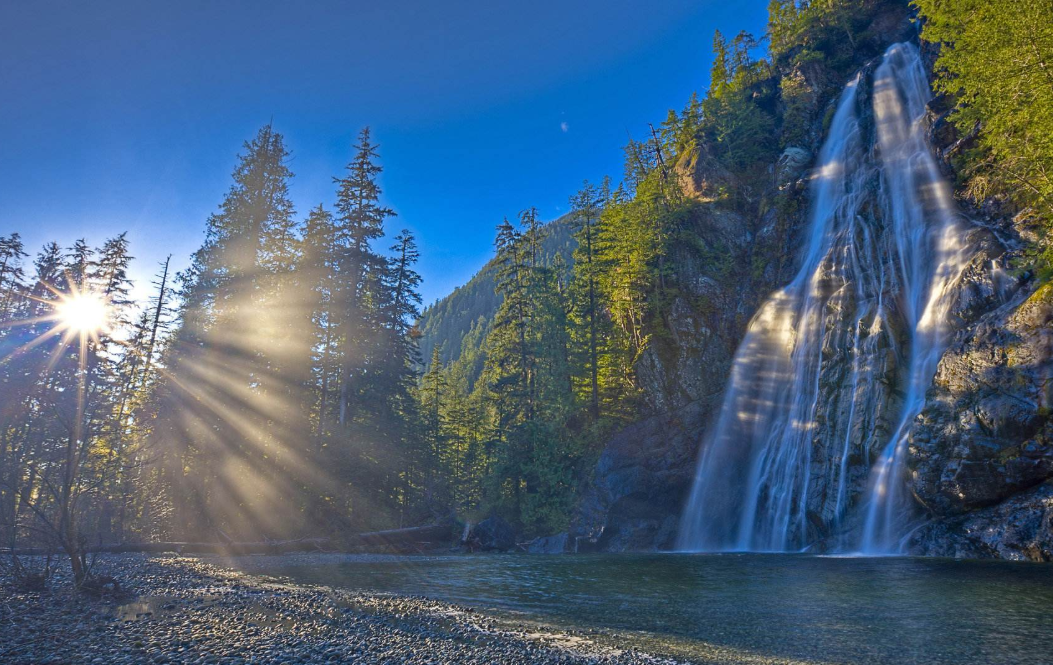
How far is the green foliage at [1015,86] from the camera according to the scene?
13.9m

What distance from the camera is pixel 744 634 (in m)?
6.45

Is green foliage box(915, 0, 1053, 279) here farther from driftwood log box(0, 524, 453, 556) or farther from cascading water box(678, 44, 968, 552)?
driftwood log box(0, 524, 453, 556)

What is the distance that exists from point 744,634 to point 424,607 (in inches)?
200

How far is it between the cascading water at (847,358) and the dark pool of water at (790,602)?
14.9 ft

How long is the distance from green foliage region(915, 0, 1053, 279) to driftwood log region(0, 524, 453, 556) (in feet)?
81.2

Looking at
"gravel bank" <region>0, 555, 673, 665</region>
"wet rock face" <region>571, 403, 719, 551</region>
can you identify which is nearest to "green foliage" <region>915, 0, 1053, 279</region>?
"wet rock face" <region>571, 403, 719, 551</region>

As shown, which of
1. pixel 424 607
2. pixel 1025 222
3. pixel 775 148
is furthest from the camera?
pixel 775 148

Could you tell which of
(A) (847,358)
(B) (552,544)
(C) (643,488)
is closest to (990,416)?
(A) (847,358)

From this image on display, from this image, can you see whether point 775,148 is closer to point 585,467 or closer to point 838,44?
point 838,44

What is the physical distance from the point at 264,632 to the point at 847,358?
20.6 meters

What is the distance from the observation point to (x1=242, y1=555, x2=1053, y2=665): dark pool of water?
5.80 m

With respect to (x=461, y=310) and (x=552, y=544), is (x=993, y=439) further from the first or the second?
(x=461, y=310)

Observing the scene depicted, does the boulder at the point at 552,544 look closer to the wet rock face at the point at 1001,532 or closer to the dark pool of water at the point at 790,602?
the dark pool of water at the point at 790,602

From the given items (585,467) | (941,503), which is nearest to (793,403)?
(941,503)
